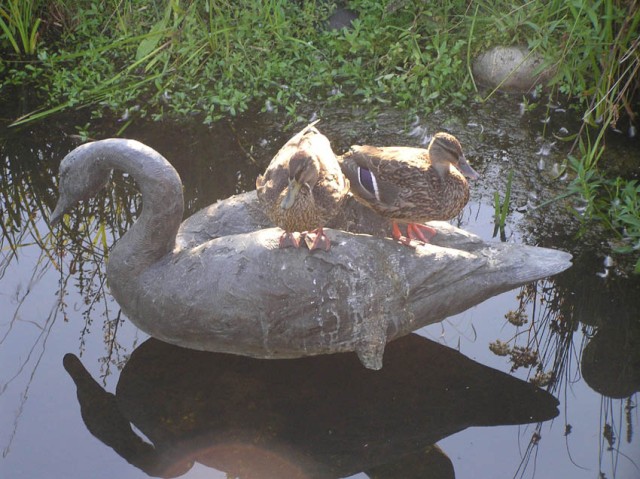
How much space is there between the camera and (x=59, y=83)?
20.2 feet

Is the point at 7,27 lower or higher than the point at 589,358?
higher

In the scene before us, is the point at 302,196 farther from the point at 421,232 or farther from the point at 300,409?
the point at 300,409

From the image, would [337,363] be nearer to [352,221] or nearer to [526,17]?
[352,221]

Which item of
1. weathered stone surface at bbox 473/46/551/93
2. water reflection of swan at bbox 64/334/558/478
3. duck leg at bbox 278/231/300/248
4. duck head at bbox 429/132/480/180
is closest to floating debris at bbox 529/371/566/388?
water reflection of swan at bbox 64/334/558/478

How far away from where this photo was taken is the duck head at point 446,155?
410 cm

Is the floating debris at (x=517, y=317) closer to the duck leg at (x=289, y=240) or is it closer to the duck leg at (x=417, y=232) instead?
the duck leg at (x=417, y=232)

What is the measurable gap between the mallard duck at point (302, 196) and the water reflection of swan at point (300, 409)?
0.60 m

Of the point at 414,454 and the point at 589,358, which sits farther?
the point at 589,358

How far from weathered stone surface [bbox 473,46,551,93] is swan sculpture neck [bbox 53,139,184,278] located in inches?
120

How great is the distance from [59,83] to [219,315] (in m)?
3.13

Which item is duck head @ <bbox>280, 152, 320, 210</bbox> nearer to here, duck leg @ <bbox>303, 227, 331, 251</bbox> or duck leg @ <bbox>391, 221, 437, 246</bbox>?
duck leg @ <bbox>303, 227, 331, 251</bbox>

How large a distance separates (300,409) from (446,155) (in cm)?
138

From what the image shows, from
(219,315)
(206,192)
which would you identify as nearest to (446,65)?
(206,192)

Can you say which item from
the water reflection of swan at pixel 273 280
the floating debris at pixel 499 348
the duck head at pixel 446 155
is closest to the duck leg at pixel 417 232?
the water reflection of swan at pixel 273 280
